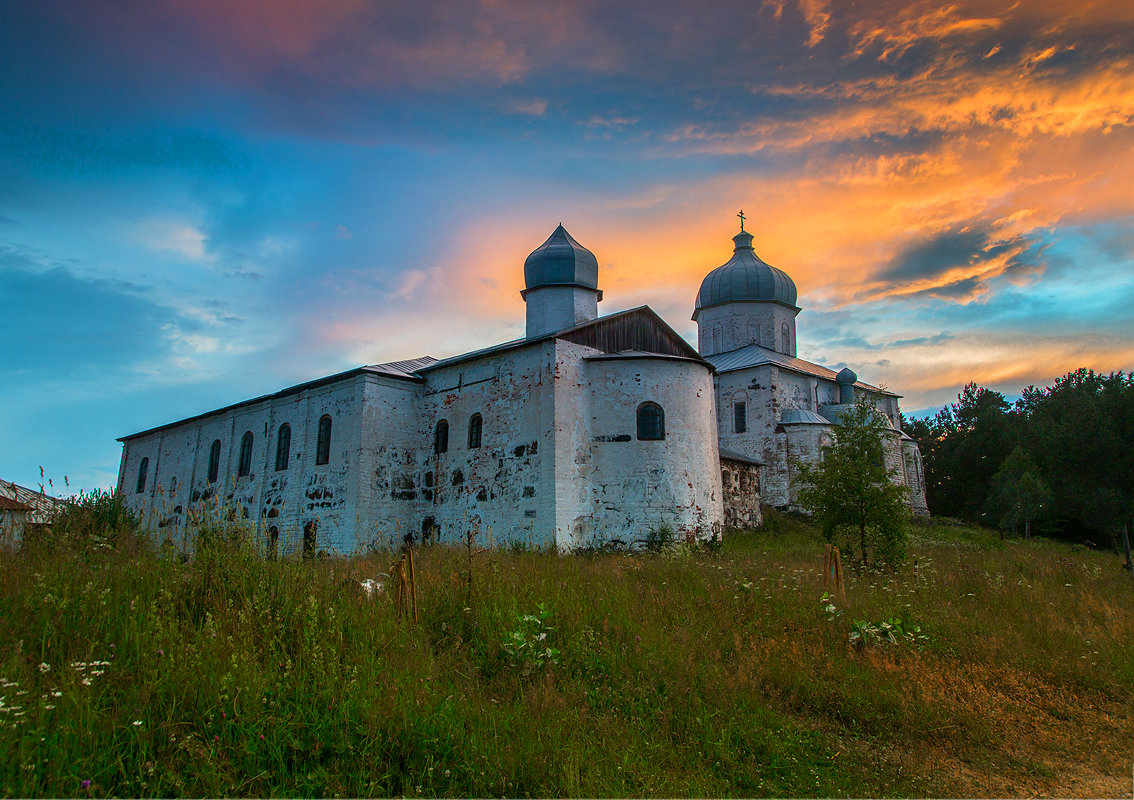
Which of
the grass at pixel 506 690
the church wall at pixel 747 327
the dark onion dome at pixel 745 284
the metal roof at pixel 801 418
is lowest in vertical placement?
the grass at pixel 506 690

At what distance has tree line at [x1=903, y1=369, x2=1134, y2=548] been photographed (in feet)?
72.4

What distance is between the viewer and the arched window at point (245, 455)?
25.3 metres

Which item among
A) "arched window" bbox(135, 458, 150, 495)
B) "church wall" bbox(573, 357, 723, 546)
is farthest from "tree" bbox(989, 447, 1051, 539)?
"arched window" bbox(135, 458, 150, 495)

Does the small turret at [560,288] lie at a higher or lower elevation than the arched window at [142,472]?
higher

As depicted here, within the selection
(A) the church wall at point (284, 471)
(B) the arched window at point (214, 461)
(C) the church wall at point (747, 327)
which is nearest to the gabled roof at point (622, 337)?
(A) the church wall at point (284, 471)

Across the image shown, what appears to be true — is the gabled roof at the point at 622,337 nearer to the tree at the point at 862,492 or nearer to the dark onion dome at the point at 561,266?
the dark onion dome at the point at 561,266

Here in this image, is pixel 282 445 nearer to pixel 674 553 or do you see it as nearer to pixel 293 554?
pixel 674 553

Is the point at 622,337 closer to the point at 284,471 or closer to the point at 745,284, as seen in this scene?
the point at 284,471

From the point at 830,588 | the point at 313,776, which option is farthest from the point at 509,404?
the point at 313,776

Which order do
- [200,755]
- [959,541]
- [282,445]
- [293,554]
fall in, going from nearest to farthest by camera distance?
[200,755] → [293,554] → [282,445] → [959,541]

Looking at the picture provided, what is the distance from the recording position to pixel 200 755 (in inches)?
166

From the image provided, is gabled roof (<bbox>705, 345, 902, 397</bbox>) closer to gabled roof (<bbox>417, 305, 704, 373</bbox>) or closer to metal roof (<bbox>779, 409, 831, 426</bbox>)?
metal roof (<bbox>779, 409, 831, 426</bbox>)

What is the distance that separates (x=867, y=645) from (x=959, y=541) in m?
22.4

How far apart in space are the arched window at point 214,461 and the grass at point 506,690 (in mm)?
20707
